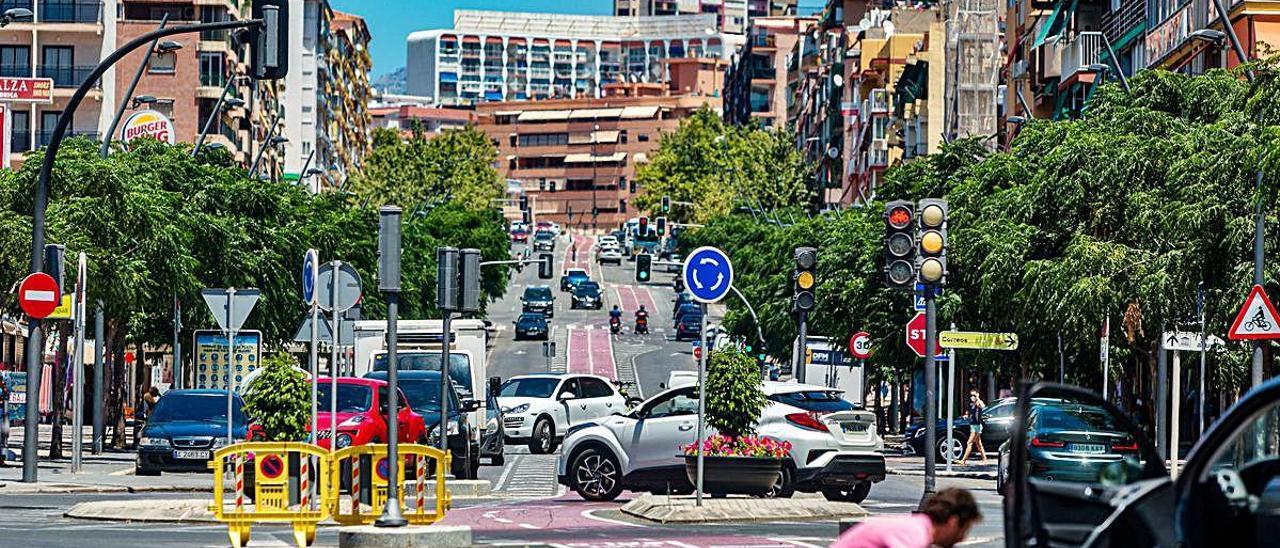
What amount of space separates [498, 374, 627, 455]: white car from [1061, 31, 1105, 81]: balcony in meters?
24.6

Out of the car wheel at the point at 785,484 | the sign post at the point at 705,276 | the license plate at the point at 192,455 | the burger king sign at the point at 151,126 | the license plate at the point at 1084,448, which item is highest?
the burger king sign at the point at 151,126

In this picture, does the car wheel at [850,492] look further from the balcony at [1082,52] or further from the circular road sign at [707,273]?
the balcony at [1082,52]

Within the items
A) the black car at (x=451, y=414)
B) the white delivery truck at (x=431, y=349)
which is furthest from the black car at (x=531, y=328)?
the black car at (x=451, y=414)

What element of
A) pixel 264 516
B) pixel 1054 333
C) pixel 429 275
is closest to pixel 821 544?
pixel 264 516

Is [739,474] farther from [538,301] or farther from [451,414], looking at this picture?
[538,301]

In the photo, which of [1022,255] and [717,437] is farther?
[1022,255]

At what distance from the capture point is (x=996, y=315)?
45188 millimetres

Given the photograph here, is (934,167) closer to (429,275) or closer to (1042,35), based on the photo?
(1042,35)

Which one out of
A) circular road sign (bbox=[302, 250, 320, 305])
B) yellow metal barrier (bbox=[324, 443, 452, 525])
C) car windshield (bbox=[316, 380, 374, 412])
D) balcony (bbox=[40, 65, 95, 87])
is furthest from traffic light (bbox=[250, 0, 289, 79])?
balcony (bbox=[40, 65, 95, 87])

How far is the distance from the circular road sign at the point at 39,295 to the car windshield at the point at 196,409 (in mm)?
4832

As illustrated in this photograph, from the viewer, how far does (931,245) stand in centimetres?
2106

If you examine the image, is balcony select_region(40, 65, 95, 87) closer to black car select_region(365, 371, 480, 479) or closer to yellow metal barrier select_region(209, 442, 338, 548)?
black car select_region(365, 371, 480, 479)

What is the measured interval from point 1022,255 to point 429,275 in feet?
166

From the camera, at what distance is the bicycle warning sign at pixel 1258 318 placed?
25953 millimetres
